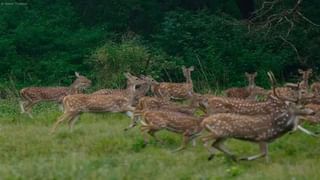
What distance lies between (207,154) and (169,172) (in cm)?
137

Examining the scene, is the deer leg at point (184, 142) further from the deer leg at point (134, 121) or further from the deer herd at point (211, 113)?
the deer leg at point (134, 121)

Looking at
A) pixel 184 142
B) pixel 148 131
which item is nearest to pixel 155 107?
pixel 148 131

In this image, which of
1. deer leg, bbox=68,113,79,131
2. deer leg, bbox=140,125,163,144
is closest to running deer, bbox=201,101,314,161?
deer leg, bbox=140,125,163,144

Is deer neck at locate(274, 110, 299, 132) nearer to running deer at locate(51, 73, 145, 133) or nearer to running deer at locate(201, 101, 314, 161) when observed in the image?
running deer at locate(201, 101, 314, 161)

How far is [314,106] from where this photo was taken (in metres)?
14.9

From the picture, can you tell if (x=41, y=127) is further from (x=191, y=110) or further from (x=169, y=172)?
(x=169, y=172)

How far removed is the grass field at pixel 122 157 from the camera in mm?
11203

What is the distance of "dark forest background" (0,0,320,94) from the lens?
30312mm

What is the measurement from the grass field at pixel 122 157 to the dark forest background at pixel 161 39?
13547 mm

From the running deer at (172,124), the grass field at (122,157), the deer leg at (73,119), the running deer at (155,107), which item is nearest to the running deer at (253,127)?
the grass field at (122,157)

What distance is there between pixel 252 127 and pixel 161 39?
69.6ft

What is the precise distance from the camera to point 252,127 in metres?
11.9

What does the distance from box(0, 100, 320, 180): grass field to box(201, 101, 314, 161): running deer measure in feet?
0.99

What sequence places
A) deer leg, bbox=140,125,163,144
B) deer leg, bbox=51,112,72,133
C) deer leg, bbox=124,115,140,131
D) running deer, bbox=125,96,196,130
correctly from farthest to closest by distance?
deer leg, bbox=51,112,72,133 → deer leg, bbox=124,115,140,131 → running deer, bbox=125,96,196,130 → deer leg, bbox=140,125,163,144
